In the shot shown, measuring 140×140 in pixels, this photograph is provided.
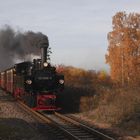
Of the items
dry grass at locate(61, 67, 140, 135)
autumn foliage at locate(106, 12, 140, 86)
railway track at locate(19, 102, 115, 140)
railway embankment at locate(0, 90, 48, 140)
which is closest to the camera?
railway track at locate(19, 102, 115, 140)

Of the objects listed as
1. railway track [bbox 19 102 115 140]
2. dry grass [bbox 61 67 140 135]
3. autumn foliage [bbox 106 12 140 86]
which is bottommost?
railway track [bbox 19 102 115 140]

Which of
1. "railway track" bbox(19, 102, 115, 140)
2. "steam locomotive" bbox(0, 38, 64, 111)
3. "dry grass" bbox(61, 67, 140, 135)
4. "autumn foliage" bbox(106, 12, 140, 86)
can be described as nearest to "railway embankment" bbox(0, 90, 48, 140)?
"railway track" bbox(19, 102, 115, 140)

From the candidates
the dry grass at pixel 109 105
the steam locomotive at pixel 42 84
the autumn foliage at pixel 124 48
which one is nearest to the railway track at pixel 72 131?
the dry grass at pixel 109 105

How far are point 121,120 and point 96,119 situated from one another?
79.5 inches

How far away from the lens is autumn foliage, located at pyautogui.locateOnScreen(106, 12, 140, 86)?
48.6m

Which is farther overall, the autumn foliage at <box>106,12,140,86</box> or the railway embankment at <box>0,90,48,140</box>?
the autumn foliage at <box>106,12,140,86</box>

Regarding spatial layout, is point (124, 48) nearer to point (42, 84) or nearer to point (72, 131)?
point (42, 84)

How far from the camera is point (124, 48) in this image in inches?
2010

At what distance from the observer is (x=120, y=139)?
14.1 meters

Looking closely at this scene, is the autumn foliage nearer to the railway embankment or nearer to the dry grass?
the dry grass

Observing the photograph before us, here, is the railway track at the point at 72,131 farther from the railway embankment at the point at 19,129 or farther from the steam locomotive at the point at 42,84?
the steam locomotive at the point at 42,84

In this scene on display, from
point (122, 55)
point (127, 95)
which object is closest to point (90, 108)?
point (127, 95)

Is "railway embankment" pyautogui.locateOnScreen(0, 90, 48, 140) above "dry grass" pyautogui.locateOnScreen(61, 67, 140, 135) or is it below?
below

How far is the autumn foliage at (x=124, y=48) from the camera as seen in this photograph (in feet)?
160
